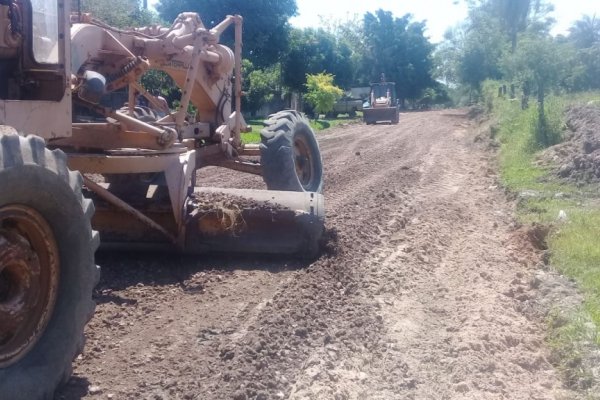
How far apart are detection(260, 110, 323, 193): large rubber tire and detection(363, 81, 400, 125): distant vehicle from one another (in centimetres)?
3005

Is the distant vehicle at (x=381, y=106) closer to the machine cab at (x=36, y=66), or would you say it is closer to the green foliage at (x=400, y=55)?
the green foliage at (x=400, y=55)

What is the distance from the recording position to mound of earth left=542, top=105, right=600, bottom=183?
1324cm

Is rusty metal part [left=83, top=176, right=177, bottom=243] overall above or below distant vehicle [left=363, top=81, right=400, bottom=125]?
below

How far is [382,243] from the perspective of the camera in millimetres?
8453

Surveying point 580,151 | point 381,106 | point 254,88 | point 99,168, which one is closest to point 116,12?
point 254,88

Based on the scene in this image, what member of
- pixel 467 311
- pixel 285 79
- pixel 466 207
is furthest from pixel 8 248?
pixel 285 79

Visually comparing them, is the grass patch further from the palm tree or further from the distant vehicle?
the palm tree

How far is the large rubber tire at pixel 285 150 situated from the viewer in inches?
365

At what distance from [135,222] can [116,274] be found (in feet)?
→ 1.84

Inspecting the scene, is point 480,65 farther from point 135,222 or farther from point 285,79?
point 135,222

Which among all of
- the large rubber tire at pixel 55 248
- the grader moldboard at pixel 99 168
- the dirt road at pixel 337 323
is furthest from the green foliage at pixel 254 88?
the large rubber tire at pixel 55 248

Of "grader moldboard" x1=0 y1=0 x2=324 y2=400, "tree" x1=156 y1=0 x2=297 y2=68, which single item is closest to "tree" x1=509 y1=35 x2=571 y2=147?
"grader moldboard" x1=0 y1=0 x2=324 y2=400

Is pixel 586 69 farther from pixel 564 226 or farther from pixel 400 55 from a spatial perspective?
pixel 400 55

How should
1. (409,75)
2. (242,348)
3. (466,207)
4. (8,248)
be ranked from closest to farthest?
(8,248) → (242,348) → (466,207) → (409,75)
